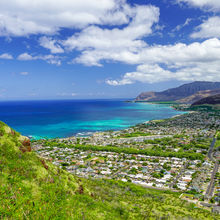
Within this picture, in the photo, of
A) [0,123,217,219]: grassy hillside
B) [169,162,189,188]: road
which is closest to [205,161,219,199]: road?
[169,162,189,188]: road

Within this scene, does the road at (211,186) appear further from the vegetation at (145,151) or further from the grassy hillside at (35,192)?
the grassy hillside at (35,192)

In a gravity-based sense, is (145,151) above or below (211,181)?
above

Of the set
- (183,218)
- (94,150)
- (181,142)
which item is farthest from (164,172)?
(181,142)

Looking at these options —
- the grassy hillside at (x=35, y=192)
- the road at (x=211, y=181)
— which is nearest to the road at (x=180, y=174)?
the road at (x=211, y=181)

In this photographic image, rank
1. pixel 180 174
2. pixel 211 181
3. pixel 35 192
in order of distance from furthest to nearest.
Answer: pixel 180 174
pixel 211 181
pixel 35 192

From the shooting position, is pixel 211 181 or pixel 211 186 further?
pixel 211 181

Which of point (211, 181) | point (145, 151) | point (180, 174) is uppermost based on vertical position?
point (145, 151)

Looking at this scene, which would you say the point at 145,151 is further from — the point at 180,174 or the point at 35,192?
the point at 35,192

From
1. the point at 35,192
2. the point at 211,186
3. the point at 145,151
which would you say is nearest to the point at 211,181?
the point at 211,186

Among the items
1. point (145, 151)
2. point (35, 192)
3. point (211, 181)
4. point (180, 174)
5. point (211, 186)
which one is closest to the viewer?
point (35, 192)

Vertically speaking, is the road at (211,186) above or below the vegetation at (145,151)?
below

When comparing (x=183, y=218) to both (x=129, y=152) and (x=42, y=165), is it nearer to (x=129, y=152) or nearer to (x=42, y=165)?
(x=42, y=165)
